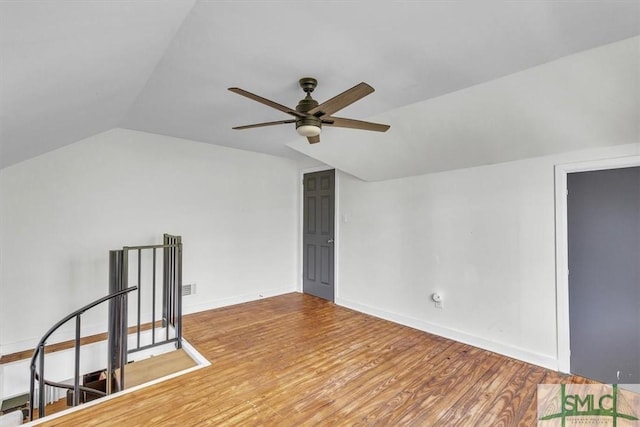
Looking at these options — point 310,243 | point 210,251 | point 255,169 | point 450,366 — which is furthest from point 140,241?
point 450,366

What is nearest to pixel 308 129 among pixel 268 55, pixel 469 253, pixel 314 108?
pixel 314 108

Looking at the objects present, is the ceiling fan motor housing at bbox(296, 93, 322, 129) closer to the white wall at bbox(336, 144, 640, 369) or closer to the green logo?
the white wall at bbox(336, 144, 640, 369)

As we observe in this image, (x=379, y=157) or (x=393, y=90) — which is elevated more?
(x=393, y=90)

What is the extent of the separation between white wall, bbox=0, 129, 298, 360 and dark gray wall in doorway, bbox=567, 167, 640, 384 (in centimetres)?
381

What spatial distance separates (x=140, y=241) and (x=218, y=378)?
211cm

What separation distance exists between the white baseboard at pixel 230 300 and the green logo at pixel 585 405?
3.62m

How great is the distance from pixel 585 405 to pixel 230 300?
13.1ft

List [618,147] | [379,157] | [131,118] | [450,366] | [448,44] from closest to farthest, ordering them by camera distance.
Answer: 1. [448,44]
2. [618,147]
3. [450,366]
4. [131,118]
5. [379,157]

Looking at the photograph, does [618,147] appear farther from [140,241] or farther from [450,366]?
[140,241]

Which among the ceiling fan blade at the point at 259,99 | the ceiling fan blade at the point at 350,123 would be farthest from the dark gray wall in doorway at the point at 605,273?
the ceiling fan blade at the point at 259,99

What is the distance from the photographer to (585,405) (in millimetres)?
2184

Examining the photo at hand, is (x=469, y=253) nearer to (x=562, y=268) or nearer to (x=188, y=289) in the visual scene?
(x=562, y=268)

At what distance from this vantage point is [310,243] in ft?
16.7

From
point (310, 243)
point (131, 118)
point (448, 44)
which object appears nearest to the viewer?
point (448, 44)
